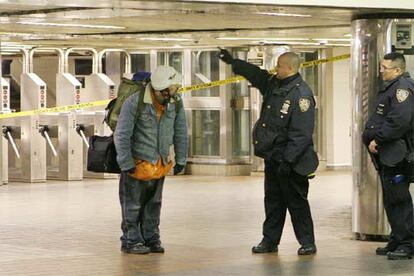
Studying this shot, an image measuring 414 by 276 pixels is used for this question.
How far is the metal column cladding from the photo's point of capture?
11.5 m

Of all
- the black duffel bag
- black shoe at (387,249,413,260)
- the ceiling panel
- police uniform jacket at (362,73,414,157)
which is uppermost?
the ceiling panel

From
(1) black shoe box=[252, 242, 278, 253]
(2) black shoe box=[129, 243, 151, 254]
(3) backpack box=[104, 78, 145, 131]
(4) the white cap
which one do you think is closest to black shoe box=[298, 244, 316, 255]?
(1) black shoe box=[252, 242, 278, 253]

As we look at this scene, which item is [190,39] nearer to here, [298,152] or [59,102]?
[59,102]

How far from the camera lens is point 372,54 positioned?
11.6m

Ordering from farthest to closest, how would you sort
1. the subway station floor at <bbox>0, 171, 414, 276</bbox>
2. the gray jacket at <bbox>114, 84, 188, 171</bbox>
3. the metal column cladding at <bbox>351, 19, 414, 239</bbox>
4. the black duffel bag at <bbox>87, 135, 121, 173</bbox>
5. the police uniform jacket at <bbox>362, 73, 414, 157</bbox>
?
1. the metal column cladding at <bbox>351, 19, 414, 239</bbox>
2. the black duffel bag at <bbox>87, 135, 121, 173</bbox>
3. the gray jacket at <bbox>114, 84, 188, 171</bbox>
4. the police uniform jacket at <bbox>362, 73, 414, 157</bbox>
5. the subway station floor at <bbox>0, 171, 414, 276</bbox>

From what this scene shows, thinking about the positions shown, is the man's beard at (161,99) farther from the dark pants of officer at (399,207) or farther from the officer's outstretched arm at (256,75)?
the dark pants of officer at (399,207)

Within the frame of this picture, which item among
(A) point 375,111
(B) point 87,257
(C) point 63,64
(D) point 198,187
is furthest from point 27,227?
(C) point 63,64

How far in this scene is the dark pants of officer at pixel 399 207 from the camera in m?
10.4

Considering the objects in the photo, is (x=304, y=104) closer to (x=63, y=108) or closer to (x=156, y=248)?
(x=156, y=248)

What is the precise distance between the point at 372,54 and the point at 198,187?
25.5 feet

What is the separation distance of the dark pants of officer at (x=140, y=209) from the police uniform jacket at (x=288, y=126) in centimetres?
107

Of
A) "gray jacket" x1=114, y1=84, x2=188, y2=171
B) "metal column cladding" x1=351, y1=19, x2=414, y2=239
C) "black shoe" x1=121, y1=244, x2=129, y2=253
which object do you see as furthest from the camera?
"metal column cladding" x1=351, y1=19, x2=414, y2=239

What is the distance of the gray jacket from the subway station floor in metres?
0.90

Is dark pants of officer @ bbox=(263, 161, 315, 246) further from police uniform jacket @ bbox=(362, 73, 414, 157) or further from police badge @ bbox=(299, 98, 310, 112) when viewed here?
police uniform jacket @ bbox=(362, 73, 414, 157)
